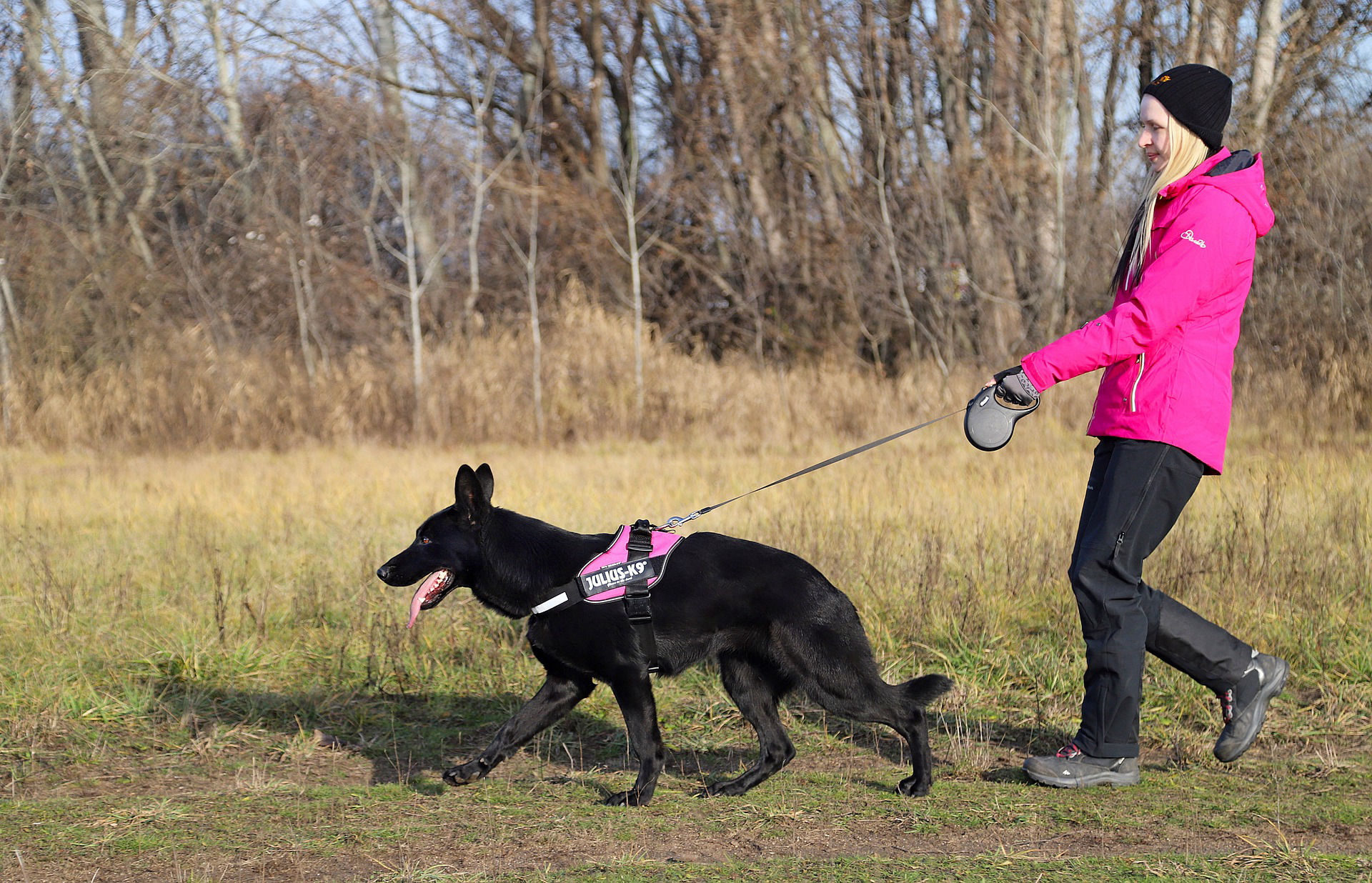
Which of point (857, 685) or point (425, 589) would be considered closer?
point (857, 685)

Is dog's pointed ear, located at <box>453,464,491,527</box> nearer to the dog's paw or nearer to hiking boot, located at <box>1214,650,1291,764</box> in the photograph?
the dog's paw

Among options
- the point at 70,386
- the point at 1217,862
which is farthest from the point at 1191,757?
the point at 70,386

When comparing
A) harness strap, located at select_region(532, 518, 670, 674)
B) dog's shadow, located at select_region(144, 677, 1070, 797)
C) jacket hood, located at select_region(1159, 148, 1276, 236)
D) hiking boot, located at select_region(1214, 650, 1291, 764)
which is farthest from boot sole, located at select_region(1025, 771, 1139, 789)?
jacket hood, located at select_region(1159, 148, 1276, 236)

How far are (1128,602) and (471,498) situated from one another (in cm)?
217

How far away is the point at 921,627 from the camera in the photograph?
527 centimetres

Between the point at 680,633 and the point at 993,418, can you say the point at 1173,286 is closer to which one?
the point at 993,418

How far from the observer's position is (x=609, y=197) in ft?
63.5

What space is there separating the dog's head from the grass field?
72cm

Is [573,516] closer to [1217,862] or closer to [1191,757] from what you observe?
[1191,757]

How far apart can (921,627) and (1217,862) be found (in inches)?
91.0

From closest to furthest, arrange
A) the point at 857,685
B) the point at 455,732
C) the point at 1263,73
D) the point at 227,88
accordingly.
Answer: the point at 857,685 → the point at 455,732 → the point at 1263,73 → the point at 227,88

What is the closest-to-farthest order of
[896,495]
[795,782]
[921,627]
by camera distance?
1. [795,782]
2. [921,627]
3. [896,495]

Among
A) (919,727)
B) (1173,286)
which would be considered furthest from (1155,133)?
(919,727)

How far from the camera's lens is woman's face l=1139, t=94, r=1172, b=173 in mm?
3473
